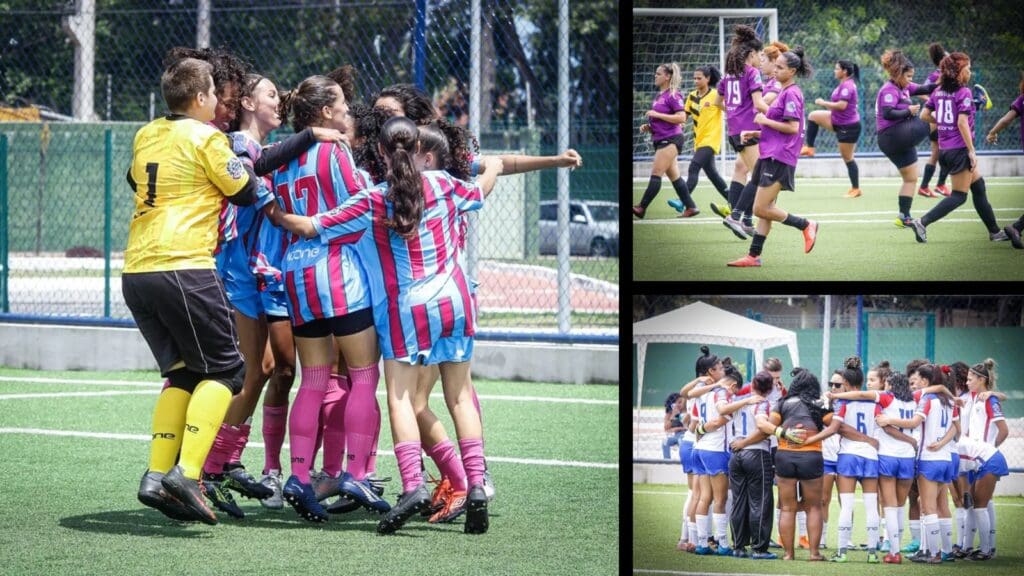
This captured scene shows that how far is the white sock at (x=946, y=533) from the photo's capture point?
2523 millimetres

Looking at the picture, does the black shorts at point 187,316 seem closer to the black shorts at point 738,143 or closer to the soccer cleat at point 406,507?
the soccer cleat at point 406,507

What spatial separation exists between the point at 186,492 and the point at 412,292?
1034 mm

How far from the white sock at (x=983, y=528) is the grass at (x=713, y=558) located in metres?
0.02

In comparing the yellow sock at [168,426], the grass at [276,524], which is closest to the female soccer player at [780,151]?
the grass at [276,524]

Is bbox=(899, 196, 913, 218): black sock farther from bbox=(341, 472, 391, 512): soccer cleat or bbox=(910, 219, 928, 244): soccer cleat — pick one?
bbox=(341, 472, 391, 512): soccer cleat

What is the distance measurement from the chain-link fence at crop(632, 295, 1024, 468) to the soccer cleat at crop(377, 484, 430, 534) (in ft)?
7.13

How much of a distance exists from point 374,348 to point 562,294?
4621 millimetres

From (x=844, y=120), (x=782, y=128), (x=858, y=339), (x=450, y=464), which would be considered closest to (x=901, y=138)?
(x=782, y=128)

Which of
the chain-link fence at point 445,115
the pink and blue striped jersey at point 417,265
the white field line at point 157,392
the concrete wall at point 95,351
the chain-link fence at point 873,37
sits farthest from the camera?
the chain-link fence at point 445,115

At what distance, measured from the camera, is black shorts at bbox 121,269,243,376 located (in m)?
4.70

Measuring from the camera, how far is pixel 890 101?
2.71 metres

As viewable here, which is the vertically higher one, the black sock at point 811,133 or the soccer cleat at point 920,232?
the black sock at point 811,133

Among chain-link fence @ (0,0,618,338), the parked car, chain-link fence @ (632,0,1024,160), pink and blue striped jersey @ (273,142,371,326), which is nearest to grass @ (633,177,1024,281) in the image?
chain-link fence @ (632,0,1024,160)

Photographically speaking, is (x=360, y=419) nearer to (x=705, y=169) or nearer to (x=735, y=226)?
(x=705, y=169)
